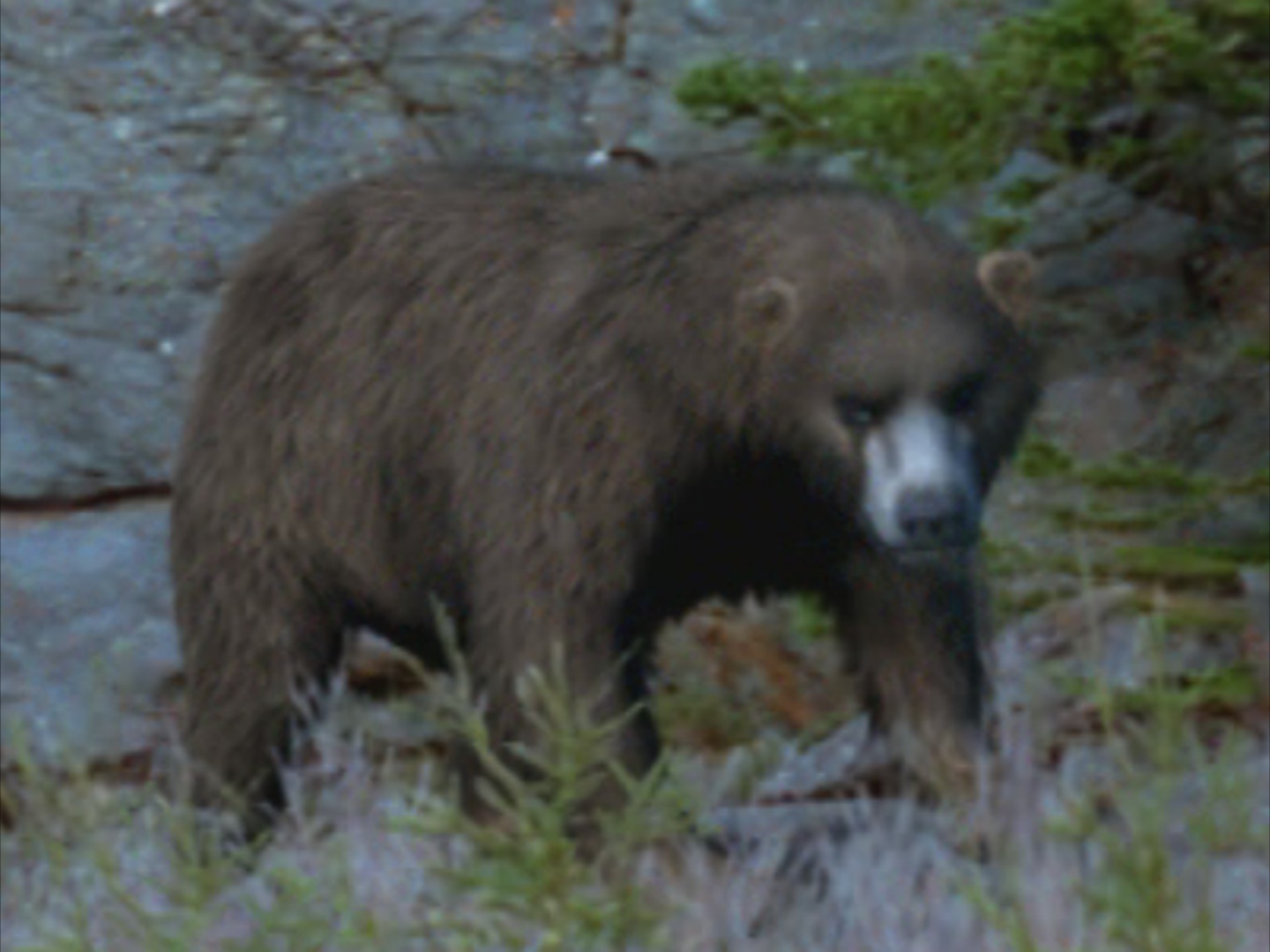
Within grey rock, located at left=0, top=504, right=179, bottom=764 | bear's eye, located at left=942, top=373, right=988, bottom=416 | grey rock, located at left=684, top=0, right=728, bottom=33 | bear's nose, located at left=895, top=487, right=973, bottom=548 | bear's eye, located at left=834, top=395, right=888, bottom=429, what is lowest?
grey rock, located at left=0, top=504, right=179, bottom=764

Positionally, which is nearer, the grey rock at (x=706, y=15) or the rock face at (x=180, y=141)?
the rock face at (x=180, y=141)

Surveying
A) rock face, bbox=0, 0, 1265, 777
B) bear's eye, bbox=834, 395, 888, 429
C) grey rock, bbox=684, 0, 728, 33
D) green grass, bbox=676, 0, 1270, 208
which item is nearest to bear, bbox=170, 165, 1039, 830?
bear's eye, bbox=834, 395, 888, 429

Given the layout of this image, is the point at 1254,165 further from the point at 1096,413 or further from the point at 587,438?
the point at 587,438

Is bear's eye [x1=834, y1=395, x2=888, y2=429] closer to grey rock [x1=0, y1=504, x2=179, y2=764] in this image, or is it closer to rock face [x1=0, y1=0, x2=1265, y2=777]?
rock face [x1=0, y1=0, x2=1265, y2=777]

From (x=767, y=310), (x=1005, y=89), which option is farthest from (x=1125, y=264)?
(x=767, y=310)

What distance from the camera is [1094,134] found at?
28.3 feet

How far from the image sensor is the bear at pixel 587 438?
6.30 m

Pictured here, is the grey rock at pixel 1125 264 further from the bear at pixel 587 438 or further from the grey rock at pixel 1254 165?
the bear at pixel 587 438

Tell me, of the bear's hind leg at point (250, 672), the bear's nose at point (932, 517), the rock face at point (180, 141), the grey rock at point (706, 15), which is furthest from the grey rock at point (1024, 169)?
the bear's nose at point (932, 517)

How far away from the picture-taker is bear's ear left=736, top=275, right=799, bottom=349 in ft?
20.8

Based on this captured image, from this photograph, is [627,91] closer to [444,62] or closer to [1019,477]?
[444,62]

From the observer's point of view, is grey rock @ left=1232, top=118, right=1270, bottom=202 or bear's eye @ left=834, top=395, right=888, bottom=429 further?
grey rock @ left=1232, top=118, right=1270, bottom=202

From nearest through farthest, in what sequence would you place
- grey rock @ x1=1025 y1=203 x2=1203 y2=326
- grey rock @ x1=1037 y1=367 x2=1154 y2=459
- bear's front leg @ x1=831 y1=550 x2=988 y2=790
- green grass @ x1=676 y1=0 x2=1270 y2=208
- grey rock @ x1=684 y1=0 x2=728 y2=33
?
1. bear's front leg @ x1=831 y1=550 x2=988 y2=790
2. green grass @ x1=676 y1=0 x2=1270 y2=208
3. grey rock @ x1=1037 y1=367 x2=1154 y2=459
4. grey rock @ x1=1025 y1=203 x2=1203 y2=326
5. grey rock @ x1=684 y1=0 x2=728 y2=33

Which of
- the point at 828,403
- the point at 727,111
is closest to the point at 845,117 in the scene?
the point at 727,111
